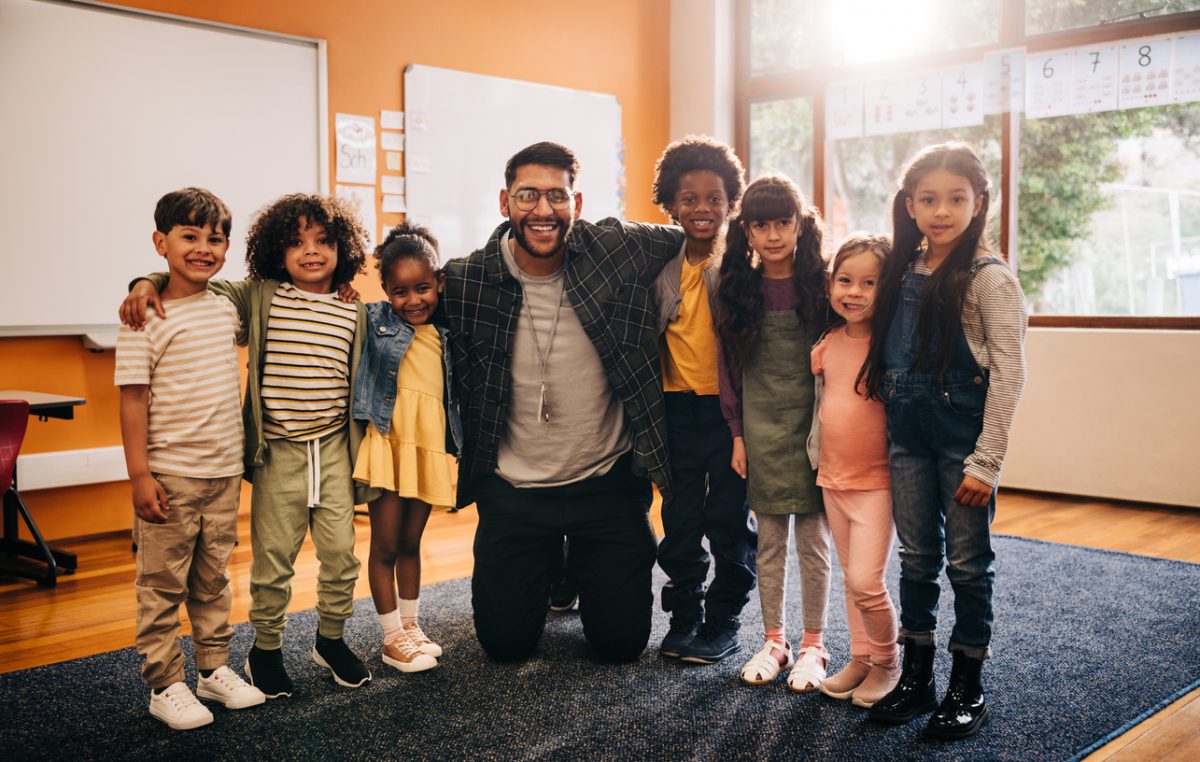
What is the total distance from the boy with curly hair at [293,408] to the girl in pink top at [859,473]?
1.06 metres

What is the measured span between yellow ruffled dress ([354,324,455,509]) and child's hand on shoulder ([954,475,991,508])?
1.10 meters

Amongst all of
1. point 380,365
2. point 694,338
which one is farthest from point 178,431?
point 694,338

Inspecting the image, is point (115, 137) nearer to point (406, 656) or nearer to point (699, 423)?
point (406, 656)

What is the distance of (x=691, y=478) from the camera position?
2420mm

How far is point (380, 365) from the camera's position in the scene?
2236mm

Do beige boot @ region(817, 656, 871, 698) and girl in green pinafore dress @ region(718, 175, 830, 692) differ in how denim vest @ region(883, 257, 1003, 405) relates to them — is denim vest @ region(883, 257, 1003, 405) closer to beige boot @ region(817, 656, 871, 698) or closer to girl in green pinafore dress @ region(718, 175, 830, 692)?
girl in green pinafore dress @ region(718, 175, 830, 692)

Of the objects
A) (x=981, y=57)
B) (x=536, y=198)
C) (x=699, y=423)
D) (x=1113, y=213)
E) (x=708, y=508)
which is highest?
(x=981, y=57)

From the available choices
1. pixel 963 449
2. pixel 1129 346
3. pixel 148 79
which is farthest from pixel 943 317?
pixel 148 79

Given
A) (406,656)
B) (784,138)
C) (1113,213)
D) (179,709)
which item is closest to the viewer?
(179,709)

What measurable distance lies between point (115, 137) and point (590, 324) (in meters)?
2.28

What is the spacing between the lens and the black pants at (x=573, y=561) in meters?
2.39

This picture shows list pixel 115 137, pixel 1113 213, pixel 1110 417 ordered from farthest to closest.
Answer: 1. pixel 1113 213
2. pixel 1110 417
3. pixel 115 137

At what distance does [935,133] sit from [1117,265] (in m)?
1.04

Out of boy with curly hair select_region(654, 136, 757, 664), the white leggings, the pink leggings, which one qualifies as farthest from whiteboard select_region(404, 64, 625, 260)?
the pink leggings
